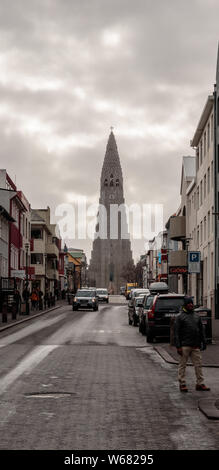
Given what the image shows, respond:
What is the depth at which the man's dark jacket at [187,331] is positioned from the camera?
1409 cm

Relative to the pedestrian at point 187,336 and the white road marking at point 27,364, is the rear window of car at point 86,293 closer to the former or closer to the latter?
the white road marking at point 27,364

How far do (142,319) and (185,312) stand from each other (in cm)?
1765

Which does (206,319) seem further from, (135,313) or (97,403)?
(135,313)

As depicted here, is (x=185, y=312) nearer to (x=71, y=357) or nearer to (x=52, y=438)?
(x=52, y=438)

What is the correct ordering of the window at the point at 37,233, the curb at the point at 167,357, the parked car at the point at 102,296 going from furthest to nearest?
the window at the point at 37,233, the parked car at the point at 102,296, the curb at the point at 167,357

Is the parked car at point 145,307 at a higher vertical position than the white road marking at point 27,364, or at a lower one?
higher

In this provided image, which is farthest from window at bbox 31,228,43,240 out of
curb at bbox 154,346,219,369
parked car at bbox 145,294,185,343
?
curb at bbox 154,346,219,369

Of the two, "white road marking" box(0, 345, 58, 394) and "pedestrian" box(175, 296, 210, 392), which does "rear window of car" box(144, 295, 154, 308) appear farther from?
"pedestrian" box(175, 296, 210, 392)

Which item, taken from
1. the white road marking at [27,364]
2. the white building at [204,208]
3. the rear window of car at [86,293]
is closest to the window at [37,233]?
the white building at [204,208]

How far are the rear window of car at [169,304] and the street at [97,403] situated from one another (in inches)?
152

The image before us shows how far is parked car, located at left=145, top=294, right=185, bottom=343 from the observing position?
87.5 ft

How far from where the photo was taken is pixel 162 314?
87.5 ft
